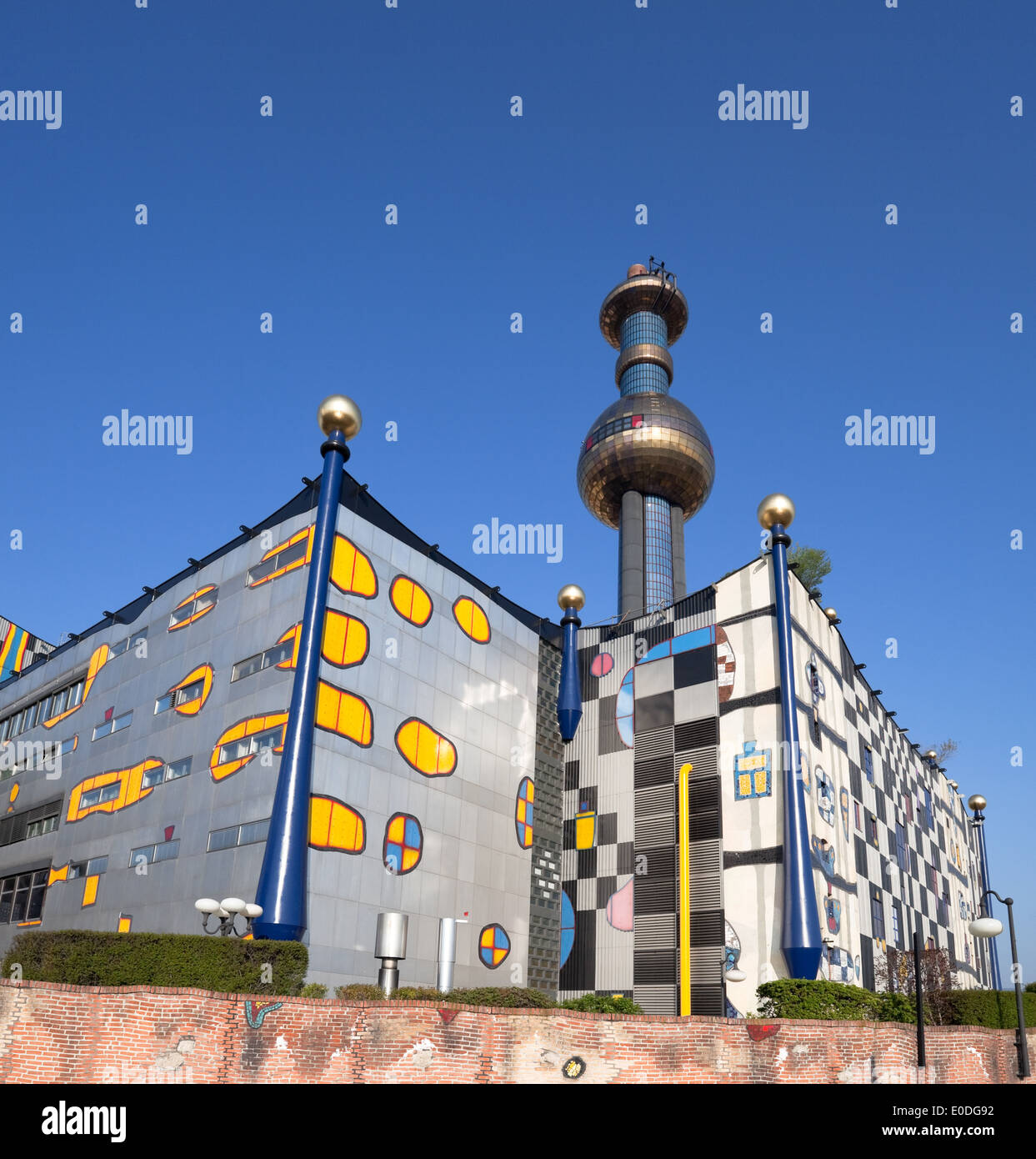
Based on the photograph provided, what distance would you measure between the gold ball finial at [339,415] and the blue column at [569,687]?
13.3 m

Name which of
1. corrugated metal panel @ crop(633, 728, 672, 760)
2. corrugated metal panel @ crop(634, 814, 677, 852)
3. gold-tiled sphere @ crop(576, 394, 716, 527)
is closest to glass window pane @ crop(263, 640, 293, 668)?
corrugated metal panel @ crop(633, 728, 672, 760)

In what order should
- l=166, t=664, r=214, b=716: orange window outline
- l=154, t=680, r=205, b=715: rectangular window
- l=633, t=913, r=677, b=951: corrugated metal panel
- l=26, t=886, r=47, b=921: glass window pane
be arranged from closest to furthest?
l=166, t=664, r=214, b=716: orange window outline → l=633, t=913, r=677, b=951: corrugated metal panel → l=154, t=680, r=205, b=715: rectangular window → l=26, t=886, r=47, b=921: glass window pane

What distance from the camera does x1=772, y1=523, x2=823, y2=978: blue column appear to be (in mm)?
28281

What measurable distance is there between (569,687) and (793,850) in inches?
453

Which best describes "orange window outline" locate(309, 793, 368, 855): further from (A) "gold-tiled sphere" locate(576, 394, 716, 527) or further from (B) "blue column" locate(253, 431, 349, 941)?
(A) "gold-tiled sphere" locate(576, 394, 716, 527)

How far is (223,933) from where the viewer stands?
21.3 metres

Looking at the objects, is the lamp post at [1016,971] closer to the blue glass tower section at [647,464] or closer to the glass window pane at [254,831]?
the glass window pane at [254,831]

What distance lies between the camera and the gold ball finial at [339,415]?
99.6 feet

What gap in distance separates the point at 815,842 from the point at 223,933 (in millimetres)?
19234

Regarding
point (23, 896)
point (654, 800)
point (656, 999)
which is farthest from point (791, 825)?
point (23, 896)

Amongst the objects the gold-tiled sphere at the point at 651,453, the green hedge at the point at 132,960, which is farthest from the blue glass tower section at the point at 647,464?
the green hedge at the point at 132,960

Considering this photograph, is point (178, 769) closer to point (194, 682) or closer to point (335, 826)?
point (194, 682)

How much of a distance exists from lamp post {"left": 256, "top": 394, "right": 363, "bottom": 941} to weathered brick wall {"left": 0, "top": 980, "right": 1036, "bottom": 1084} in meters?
7.92
